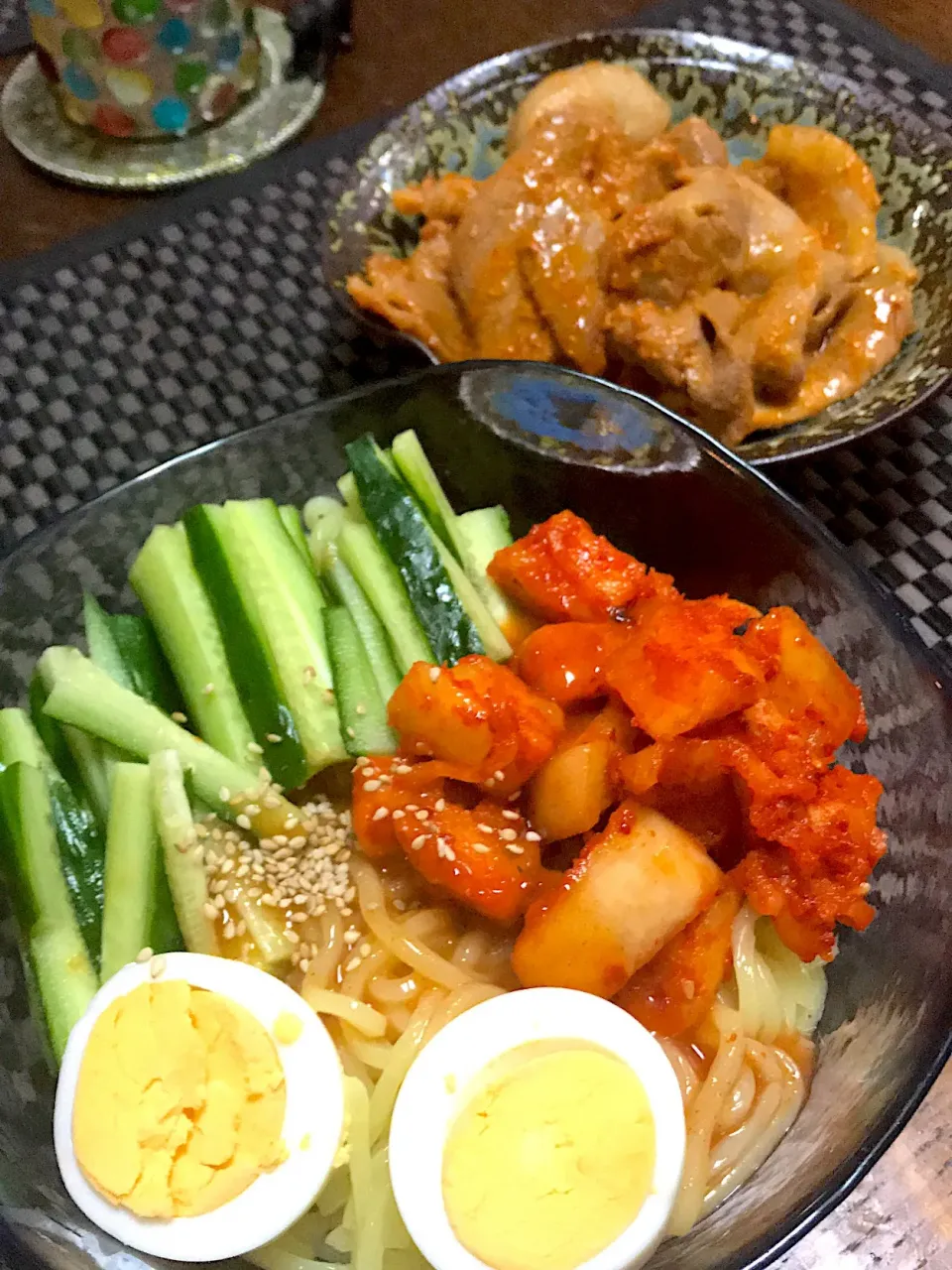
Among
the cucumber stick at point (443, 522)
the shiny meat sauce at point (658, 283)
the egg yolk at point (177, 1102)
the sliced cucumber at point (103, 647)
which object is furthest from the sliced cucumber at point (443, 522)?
the egg yolk at point (177, 1102)

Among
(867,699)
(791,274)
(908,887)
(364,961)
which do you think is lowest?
(364,961)

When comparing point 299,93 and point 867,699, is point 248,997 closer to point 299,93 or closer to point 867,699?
point 867,699

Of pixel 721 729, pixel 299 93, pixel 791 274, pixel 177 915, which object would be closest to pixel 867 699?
pixel 721 729

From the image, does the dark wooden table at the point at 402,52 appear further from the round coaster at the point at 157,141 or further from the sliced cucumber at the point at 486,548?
the sliced cucumber at the point at 486,548

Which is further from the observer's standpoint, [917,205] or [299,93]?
[299,93]

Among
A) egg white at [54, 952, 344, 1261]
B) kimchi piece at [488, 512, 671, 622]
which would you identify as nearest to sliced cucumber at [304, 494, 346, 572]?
kimchi piece at [488, 512, 671, 622]
